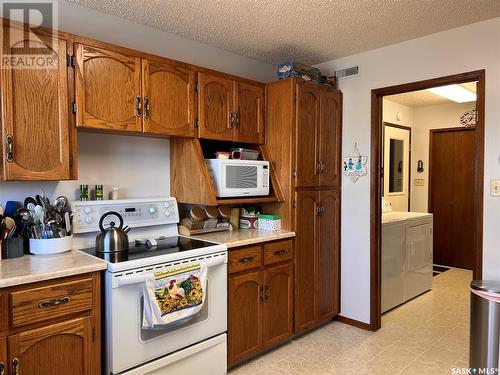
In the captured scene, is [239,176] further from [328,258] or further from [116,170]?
[328,258]

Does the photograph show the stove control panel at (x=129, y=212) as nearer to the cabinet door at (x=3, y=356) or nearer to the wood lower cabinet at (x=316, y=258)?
the cabinet door at (x=3, y=356)

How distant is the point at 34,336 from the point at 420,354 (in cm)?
262

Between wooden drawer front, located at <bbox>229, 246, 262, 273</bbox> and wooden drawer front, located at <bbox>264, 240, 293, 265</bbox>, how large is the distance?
74mm

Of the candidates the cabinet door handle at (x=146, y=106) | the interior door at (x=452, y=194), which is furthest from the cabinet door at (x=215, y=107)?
the interior door at (x=452, y=194)

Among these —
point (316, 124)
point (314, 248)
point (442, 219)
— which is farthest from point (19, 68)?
point (442, 219)

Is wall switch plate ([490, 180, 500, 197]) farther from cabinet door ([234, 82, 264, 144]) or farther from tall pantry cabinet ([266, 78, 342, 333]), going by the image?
cabinet door ([234, 82, 264, 144])

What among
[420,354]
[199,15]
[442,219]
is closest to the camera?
[199,15]

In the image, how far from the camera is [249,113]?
2893mm

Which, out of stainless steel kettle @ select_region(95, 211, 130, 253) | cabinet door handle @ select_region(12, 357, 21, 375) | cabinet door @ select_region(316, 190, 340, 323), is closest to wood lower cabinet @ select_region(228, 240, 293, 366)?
cabinet door @ select_region(316, 190, 340, 323)

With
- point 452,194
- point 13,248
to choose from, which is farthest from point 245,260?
point 452,194

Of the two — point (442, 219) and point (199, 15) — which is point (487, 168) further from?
point (442, 219)

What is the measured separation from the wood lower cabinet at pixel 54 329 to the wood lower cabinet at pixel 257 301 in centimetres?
92

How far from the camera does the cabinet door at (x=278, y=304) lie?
265cm

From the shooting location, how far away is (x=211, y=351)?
2275 millimetres
